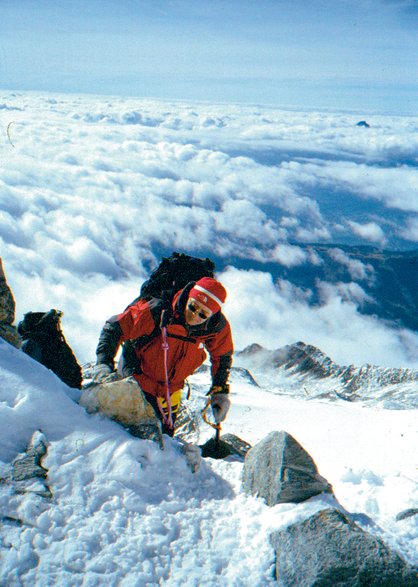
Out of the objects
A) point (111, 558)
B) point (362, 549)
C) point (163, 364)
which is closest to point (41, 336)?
point (163, 364)

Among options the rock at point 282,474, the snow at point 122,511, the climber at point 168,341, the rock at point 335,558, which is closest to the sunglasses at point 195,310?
the climber at point 168,341

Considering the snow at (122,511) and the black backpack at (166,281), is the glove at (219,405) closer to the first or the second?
the snow at (122,511)

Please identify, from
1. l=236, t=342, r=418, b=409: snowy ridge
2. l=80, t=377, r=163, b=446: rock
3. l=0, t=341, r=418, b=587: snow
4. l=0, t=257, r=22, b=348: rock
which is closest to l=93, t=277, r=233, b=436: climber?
l=80, t=377, r=163, b=446: rock

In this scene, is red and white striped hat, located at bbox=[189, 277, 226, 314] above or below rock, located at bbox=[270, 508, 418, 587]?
above

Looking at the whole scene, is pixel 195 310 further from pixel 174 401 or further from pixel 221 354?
pixel 174 401

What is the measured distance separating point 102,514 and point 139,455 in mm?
846

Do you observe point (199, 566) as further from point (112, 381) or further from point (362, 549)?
point (112, 381)

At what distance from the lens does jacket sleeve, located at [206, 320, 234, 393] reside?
6.45m

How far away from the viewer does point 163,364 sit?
6.14 metres

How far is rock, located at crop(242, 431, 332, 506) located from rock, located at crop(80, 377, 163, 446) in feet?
4.05

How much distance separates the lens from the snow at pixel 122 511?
3.52m

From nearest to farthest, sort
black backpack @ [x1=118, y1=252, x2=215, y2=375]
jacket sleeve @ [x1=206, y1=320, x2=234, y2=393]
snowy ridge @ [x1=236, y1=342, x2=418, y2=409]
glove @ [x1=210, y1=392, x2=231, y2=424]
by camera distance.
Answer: black backpack @ [x1=118, y1=252, x2=215, y2=375], jacket sleeve @ [x1=206, y1=320, x2=234, y2=393], glove @ [x1=210, y1=392, x2=231, y2=424], snowy ridge @ [x1=236, y1=342, x2=418, y2=409]

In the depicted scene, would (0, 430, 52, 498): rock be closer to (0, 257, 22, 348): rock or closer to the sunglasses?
(0, 257, 22, 348): rock

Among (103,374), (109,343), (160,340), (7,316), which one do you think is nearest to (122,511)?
(103,374)
